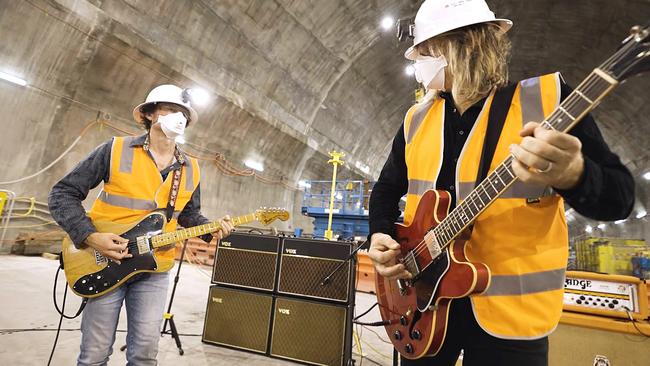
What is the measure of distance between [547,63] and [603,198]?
68.0ft

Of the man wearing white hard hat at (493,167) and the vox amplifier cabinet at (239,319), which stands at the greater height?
the man wearing white hard hat at (493,167)

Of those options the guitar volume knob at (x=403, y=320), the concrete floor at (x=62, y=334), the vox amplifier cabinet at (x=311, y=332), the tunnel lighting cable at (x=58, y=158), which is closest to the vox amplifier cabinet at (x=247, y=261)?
the vox amplifier cabinet at (x=311, y=332)

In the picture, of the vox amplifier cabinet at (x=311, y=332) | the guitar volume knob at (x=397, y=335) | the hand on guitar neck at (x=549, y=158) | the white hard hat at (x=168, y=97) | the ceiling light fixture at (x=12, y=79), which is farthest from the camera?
the ceiling light fixture at (x=12, y=79)

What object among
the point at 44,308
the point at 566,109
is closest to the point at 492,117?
the point at 566,109

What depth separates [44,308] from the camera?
399 cm

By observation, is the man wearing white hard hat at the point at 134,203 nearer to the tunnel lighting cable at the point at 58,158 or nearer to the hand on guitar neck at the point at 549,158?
the hand on guitar neck at the point at 549,158

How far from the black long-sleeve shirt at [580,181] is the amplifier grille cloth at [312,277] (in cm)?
178

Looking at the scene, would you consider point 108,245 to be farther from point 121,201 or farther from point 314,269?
point 314,269

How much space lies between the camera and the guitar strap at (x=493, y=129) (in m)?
1.16

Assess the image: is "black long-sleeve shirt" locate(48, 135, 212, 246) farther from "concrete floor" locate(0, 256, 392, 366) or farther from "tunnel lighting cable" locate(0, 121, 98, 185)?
"tunnel lighting cable" locate(0, 121, 98, 185)

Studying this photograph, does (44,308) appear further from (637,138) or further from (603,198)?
(637,138)

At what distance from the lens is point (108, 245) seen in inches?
78.1

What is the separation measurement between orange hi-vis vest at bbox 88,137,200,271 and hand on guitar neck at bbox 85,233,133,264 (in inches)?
6.9

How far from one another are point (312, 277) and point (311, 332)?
0.55 metres
